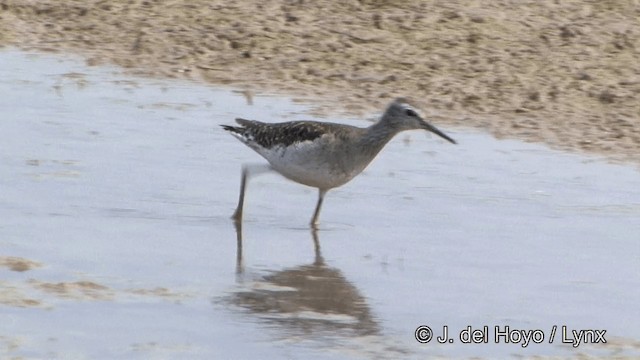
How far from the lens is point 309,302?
883 centimetres

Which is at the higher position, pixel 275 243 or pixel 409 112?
pixel 409 112

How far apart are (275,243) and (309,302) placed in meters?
1.20

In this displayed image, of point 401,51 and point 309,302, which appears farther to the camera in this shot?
point 401,51

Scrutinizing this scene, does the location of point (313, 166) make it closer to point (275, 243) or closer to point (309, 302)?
point (275, 243)

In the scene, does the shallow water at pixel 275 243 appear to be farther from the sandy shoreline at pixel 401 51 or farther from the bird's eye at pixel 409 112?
the sandy shoreline at pixel 401 51

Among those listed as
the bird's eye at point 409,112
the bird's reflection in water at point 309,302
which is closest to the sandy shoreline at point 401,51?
the bird's eye at point 409,112

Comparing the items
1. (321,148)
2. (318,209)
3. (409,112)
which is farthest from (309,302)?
(409,112)

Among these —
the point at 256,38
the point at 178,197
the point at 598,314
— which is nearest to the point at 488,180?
Result: the point at 178,197

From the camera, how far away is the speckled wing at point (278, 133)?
34.6ft

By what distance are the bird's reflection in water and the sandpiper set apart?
97cm

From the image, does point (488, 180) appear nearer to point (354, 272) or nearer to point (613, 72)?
point (354, 272)

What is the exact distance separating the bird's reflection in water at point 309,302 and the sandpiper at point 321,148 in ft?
3.18

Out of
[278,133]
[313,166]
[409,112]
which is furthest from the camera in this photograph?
[409,112]

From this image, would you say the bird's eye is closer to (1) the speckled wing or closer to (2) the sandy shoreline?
(1) the speckled wing
